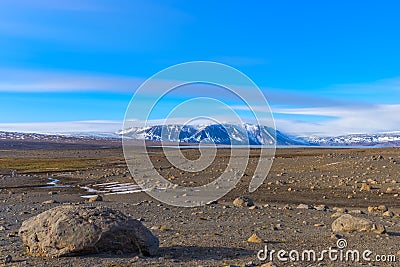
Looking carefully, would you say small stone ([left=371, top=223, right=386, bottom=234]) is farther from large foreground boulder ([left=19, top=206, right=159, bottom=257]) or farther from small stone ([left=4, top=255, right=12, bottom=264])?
small stone ([left=4, top=255, right=12, bottom=264])

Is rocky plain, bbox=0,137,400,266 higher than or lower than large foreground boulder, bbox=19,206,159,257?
lower

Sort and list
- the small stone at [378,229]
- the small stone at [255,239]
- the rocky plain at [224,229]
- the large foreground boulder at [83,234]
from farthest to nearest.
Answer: the small stone at [378,229]
the small stone at [255,239]
the rocky plain at [224,229]
the large foreground boulder at [83,234]

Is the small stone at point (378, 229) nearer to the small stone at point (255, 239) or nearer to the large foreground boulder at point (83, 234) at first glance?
the small stone at point (255, 239)

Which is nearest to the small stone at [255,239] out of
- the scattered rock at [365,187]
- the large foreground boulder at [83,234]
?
the large foreground boulder at [83,234]

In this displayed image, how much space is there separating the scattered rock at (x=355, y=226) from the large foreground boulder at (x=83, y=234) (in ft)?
21.3

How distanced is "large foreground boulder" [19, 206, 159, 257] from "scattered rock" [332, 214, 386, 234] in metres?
6.49

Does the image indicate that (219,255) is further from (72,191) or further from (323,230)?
(72,191)

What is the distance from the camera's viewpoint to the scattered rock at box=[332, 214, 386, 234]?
49.9ft

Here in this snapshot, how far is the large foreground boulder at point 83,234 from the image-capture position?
11352 mm

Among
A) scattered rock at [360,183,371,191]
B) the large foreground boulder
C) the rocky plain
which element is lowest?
the rocky plain

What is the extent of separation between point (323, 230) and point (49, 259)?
29.5 ft

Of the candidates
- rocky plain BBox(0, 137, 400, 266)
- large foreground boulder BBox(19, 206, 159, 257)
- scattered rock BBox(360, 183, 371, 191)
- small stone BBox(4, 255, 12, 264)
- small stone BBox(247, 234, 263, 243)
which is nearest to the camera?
small stone BBox(4, 255, 12, 264)

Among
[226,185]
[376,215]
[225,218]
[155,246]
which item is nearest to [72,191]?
[226,185]

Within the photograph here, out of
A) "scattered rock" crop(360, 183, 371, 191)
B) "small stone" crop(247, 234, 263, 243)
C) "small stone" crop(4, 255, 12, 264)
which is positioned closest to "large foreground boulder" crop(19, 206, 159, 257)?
"small stone" crop(4, 255, 12, 264)
